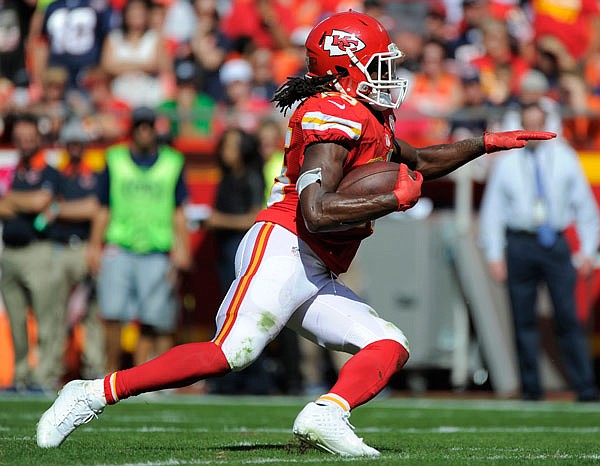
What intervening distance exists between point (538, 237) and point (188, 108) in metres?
3.62

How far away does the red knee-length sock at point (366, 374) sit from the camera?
443cm

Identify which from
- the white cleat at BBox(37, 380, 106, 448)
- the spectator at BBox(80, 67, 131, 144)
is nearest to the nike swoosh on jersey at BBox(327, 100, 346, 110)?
the white cleat at BBox(37, 380, 106, 448)

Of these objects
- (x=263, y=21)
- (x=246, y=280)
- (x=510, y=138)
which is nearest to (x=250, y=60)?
(x=263, y=21)

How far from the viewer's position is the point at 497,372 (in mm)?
9305

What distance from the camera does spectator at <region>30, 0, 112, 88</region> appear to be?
12062 millimetres

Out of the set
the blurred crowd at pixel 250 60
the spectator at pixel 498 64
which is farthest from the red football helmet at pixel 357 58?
the spectator at pixel 498 64

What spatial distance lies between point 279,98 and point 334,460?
136 cm

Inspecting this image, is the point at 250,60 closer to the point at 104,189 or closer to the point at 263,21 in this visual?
the point at 263,21

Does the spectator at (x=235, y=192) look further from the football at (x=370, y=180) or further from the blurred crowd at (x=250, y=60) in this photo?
the football at (x=370, y=180)

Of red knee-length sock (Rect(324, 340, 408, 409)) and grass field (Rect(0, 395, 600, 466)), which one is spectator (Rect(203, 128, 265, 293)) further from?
red knee-length sock (Rect(324, 340, 408, 409))

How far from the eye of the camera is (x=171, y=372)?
4.47 meters

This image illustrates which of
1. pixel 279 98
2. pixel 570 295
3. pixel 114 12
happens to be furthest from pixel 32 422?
pixel 114 12

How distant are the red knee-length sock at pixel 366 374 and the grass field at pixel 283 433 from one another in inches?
8.9

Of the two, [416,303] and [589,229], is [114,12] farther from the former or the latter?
[589,229]
